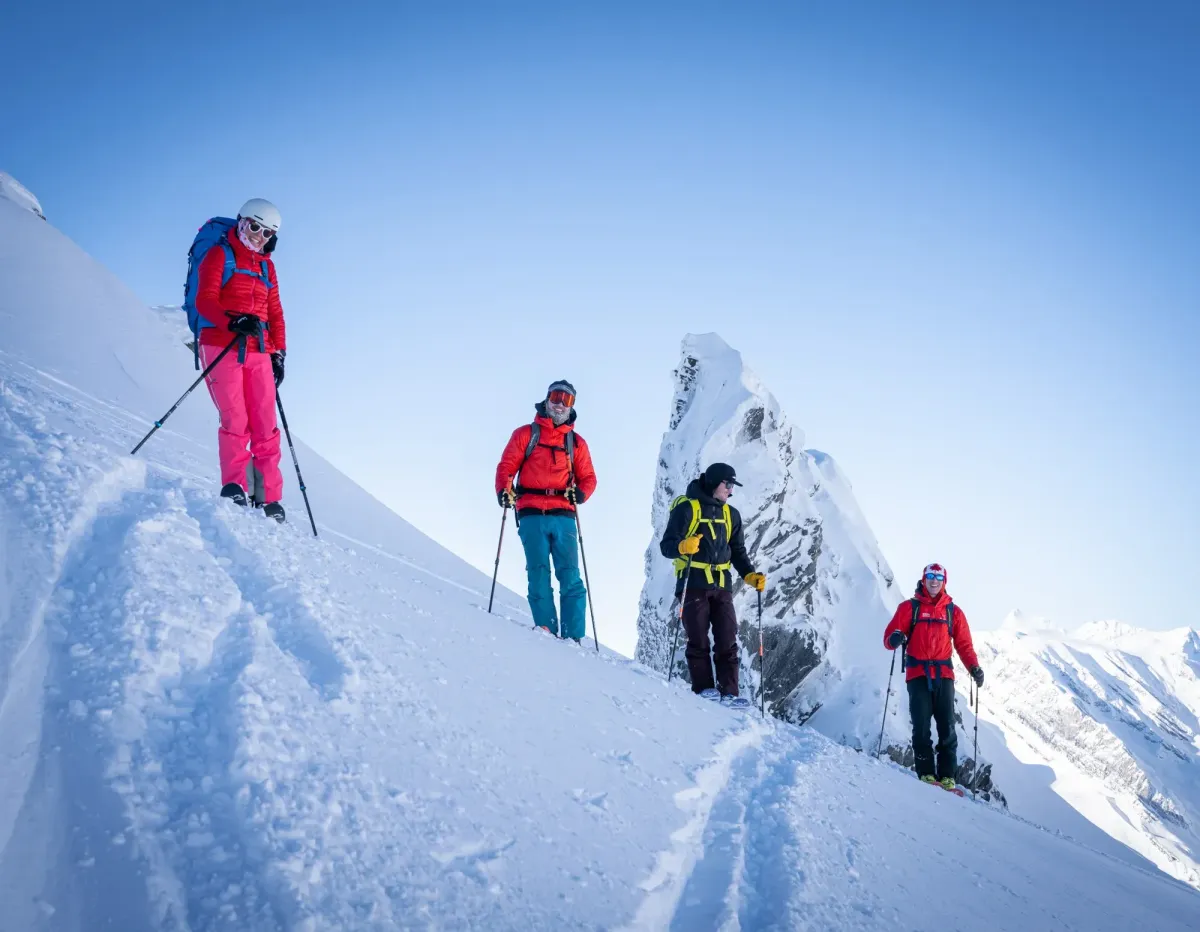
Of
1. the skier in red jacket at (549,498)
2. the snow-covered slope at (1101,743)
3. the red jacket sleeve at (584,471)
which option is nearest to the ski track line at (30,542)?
the skier in red jacket at (549,498)

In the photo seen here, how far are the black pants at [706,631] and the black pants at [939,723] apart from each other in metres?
2.74

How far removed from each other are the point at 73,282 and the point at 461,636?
17139mm

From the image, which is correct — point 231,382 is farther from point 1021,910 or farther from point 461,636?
point 1021,910

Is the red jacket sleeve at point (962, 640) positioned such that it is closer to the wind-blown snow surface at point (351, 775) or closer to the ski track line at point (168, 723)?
the wind-blown snow surface at point (351, 775)

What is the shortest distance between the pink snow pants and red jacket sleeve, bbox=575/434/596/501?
8.65 ft

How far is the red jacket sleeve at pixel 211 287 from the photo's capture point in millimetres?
4645

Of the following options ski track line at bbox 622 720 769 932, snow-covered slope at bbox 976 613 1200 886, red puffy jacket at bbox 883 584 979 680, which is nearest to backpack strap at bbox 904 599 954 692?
red puffy jacket at bbox 883 584 979 680

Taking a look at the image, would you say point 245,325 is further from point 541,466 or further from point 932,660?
point 932,660

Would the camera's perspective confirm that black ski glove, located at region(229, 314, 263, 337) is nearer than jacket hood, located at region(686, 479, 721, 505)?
Yes

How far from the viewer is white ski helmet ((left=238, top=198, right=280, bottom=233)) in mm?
4750

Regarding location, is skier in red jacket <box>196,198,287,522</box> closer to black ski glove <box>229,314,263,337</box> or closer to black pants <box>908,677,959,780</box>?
black ski glove <box>229,314,263,337</box>

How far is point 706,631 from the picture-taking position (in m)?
6.07

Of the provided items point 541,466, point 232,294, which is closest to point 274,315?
point 232,294

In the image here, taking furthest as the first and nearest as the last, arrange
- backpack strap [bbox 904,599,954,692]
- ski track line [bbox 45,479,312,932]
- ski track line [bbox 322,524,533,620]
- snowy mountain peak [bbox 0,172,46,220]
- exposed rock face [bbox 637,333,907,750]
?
exposed rock face [bbox 637,333,907,750] → snowy mountain peak [bbox 0,172,46,220] → backpack strap [bbox 904,599,954,692] → ski track line [bbox 322,524,533,620] → ski track line [bbox 45,479,312,932]
